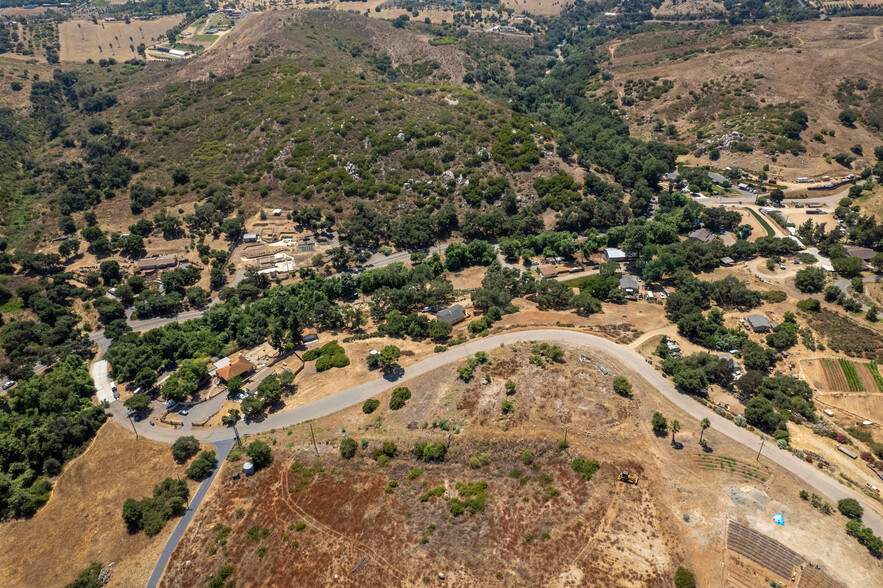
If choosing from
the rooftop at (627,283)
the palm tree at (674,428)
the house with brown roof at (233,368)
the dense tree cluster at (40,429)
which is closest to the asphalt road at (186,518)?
the house with brown roof at (233,368)

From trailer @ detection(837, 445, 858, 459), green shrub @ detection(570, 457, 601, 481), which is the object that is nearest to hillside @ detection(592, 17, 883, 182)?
trailer @ detection(837, 445, 858, 459)

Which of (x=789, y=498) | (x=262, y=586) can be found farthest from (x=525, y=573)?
(x=789, y=498)

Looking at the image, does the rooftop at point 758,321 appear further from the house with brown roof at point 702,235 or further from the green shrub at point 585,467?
the green shrub at point 585,467

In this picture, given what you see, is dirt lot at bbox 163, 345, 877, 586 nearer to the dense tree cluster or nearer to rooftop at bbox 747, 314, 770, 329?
the dense tree cluster

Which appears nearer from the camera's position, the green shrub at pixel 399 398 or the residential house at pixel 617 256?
the green shrub at pixel 399 398

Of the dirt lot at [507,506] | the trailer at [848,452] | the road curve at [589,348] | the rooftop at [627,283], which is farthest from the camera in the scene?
the rooftop at [627,283]

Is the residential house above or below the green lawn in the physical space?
below
